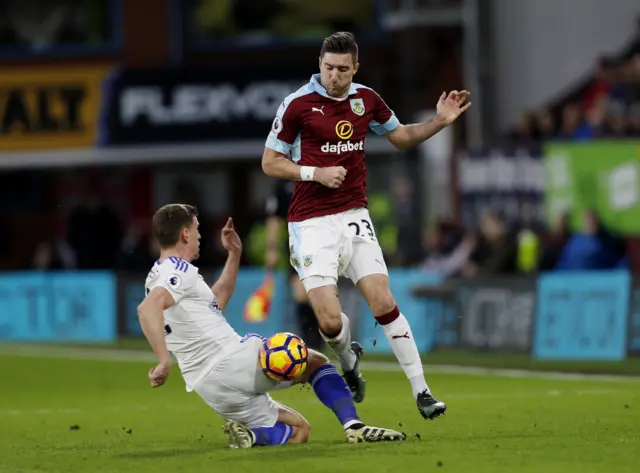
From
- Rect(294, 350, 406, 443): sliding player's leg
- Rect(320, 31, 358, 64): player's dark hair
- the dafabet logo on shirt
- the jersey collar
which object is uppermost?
Rect(320, 31, 358, 64): player's dark hair

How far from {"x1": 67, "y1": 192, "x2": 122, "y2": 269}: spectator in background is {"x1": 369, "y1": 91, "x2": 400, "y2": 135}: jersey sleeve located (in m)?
16.1

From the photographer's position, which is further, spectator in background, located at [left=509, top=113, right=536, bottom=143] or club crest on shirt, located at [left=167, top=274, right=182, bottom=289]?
spectator in background, located at [left=509, top=113, right=536, bottom=143]

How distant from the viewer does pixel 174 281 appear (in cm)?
923

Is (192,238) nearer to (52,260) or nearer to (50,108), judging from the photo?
(52,260)

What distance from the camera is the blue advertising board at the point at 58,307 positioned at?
77.8 feet

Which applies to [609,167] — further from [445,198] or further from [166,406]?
[166,406]

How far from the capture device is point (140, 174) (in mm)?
29812

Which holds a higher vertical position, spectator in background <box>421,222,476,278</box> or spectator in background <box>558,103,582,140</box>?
spectator in background <box>558,103,582,140</box>

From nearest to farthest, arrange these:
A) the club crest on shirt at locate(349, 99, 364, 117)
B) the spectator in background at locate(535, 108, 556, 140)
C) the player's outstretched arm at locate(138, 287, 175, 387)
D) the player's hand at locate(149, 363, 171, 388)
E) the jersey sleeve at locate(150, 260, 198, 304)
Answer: the player's hand at locate(149, 363, 171, 388), the player's outstretched arm at locate(138, 287, 175, 387), the jersey sleeve at locate(150, 260, 198, 304), the club crest on shirt at locate(349, 99, 364, 117), the spectator in background at locate(535, 108, 556, 140)

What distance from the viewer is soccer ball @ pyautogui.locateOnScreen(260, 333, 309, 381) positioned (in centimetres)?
929

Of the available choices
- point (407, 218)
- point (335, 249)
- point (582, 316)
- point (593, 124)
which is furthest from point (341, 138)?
point (407, 218)

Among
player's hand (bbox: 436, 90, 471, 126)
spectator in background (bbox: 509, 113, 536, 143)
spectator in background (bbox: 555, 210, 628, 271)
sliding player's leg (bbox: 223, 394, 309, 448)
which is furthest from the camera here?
spectator in background (bbox: 509, 113, 536, 143)

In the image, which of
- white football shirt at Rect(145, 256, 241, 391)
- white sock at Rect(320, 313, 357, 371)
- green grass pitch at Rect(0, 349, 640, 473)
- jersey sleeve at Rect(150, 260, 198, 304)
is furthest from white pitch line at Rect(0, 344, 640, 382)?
jersey sleeve at Rect(150, 260, 198, 304)

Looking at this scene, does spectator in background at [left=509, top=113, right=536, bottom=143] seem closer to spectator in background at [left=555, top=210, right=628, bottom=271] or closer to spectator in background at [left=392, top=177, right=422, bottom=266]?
spectator in background at [left=392, top=177, right=422, bottom=266]
